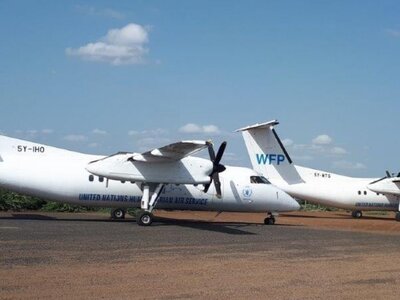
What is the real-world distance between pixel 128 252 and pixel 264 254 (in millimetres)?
3497

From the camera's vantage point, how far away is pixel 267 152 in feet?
124

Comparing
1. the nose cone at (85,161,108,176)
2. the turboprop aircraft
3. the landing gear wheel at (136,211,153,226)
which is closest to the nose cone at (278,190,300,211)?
the turboprop aircraft

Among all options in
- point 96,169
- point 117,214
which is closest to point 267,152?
point 117,214

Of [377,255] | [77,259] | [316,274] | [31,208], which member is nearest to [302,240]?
[377,255]

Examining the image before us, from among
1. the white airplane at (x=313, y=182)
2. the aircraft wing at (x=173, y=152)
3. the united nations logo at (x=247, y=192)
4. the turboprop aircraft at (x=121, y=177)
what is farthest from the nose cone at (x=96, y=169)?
the white airplane at (x=313, y=182)

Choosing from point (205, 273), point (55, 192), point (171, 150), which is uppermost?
point (171, 150)

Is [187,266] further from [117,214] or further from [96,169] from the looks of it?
[117,214]

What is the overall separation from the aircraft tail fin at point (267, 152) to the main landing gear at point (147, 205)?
14496mm

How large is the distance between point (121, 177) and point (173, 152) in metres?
2.42

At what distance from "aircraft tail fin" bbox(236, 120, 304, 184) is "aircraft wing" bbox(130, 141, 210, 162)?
14.7 m

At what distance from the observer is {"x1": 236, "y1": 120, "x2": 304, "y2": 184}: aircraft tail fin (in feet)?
123

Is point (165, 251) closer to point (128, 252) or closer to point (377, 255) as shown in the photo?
point (128, 252)

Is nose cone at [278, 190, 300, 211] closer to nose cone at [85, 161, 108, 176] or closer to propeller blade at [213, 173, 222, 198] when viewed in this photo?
propeller blade at [213, 173, 222, 198]

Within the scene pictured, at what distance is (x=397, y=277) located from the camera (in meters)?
11.3
